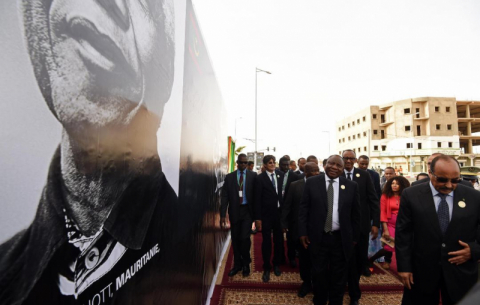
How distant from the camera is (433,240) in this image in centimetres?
234

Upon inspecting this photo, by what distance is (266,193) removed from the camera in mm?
4688

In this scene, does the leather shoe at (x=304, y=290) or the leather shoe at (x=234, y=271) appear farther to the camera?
the leather shoe at (x=234, y=271)

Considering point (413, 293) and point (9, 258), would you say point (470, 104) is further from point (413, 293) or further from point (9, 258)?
point (9, 258)

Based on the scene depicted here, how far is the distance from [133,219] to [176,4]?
172 centimetres

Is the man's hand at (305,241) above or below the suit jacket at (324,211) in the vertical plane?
below

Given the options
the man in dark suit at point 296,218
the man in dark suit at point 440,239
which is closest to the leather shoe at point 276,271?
the man in dark suit at point 296,218

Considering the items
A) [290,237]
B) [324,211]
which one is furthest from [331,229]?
[290,237]

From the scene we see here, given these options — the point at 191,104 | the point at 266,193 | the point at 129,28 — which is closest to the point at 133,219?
the point at 129,28

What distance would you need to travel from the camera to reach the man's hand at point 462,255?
85.6 inches

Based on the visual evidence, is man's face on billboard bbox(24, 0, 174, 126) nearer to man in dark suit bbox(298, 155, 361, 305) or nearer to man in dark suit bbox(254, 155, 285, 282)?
man in dark suit bbox(298, 155, 361, 305)

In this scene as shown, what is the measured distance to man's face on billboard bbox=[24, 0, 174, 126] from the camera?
0.73 m

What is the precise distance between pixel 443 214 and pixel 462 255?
37 centimetres

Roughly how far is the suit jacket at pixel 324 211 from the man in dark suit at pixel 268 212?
127 centimetres

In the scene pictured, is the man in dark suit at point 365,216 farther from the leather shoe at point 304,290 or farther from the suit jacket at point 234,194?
the suit jacket at point 234,194
